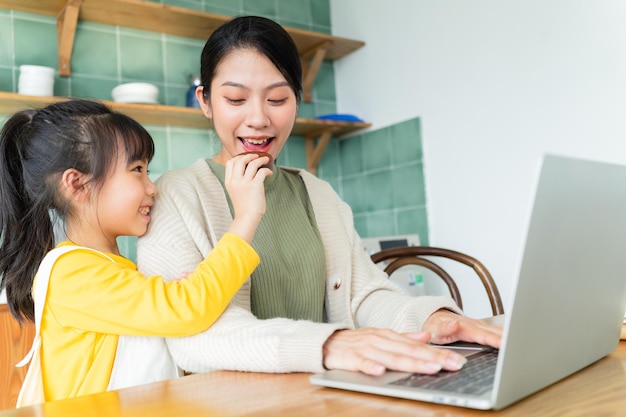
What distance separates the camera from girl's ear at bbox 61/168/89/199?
3.53 ft

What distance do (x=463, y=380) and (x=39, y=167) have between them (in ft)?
2.73

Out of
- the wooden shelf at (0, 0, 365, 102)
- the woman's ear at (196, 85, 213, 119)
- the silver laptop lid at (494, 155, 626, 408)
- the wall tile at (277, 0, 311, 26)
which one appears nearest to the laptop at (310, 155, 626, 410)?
the silver laptop lid at (494, 155, 626, 408)

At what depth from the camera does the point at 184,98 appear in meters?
3.10

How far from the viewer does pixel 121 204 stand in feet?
3.50

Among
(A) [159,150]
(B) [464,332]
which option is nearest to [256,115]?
(B) [464,332]

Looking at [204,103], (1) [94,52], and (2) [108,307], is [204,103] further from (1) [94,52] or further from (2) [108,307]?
(1) [94,52]

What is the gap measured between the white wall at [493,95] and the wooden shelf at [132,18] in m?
0.38

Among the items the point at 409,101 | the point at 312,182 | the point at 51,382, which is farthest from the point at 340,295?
the point at 409,101

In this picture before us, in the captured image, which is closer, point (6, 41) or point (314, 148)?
point (6, 41)

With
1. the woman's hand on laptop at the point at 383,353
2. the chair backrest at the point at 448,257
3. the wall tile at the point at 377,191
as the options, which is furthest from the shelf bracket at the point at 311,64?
the woman's hand on laptop at the point at 383,353

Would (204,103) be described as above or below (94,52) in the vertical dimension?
below

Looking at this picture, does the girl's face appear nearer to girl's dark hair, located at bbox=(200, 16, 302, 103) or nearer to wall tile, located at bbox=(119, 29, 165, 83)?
girl's dark hair, located at bbox=(200, 16, 302, 103)

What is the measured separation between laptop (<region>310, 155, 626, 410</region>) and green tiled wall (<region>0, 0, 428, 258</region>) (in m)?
2.11

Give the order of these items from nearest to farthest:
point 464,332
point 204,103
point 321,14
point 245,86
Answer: point 464,332
point 245,86
point 204,103
point 321,14
